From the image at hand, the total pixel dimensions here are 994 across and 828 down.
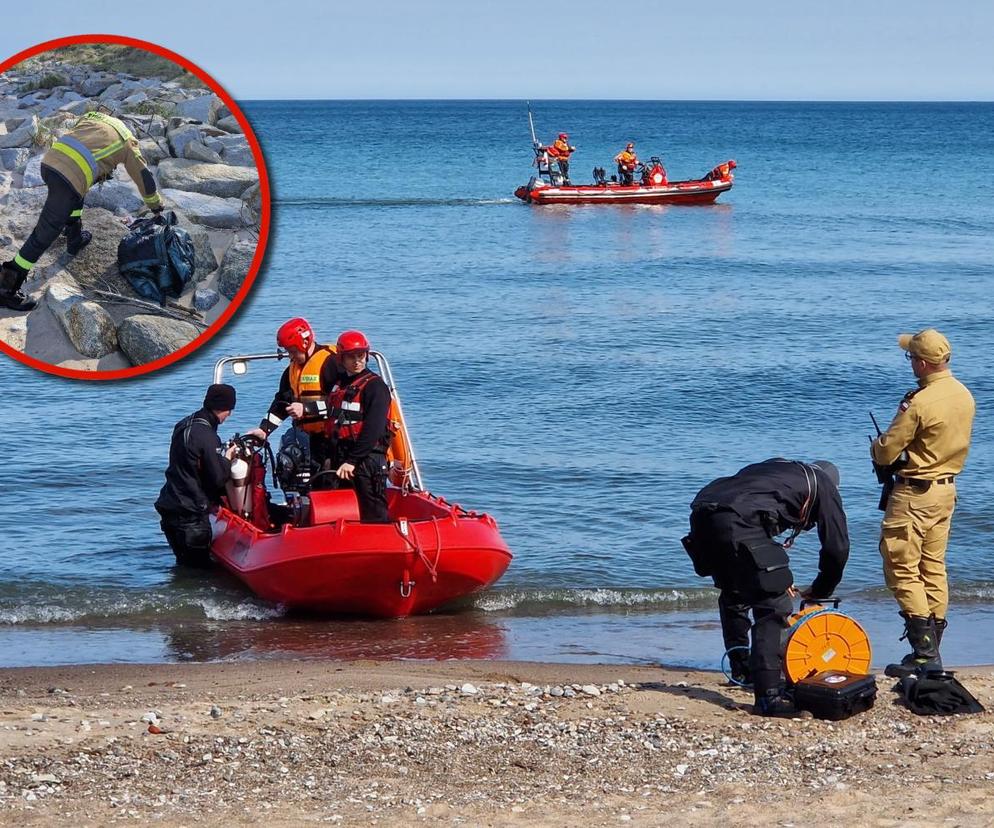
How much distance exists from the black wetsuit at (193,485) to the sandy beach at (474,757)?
8.59ft

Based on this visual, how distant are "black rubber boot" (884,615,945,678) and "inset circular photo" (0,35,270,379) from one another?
557 centimetres

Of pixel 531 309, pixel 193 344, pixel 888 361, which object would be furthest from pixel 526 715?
pixel 531 309

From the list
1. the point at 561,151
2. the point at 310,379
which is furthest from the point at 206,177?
the point at 561,151

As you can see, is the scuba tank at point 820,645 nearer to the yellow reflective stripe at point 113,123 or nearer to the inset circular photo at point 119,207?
the inset circular photo at point 119,207

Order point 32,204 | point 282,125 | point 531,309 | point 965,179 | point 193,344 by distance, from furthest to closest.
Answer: point 282,125 < point 965,179 < point 531,309 < point 193,344 < point 32,204

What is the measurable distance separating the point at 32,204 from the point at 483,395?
17194mm

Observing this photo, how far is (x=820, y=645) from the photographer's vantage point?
6.76 metres

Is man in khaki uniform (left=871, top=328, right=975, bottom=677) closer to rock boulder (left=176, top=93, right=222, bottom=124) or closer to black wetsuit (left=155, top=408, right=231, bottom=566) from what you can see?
black wetsuit (left=155, top=408, right=231, bottom=566)

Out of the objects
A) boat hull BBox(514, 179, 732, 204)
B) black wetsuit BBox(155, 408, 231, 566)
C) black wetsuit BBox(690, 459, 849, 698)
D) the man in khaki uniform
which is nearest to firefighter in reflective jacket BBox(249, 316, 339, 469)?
black wetsuit BBox(155, 408, 231, 566)

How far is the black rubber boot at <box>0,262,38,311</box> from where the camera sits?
202 cm

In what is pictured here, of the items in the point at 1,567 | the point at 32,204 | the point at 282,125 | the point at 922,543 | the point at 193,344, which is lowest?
the point at 1,567

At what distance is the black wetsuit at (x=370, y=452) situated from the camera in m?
9.16

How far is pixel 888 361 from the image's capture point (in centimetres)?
2195

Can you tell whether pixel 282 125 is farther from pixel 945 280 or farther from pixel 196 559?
pixel 196 559
